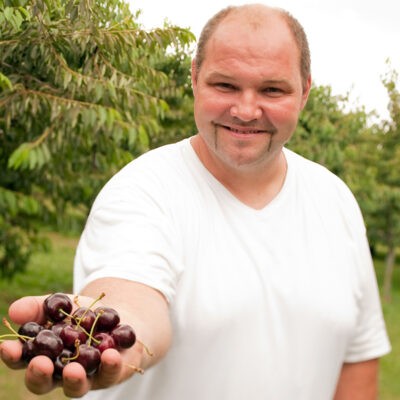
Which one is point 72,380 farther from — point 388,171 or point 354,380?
point 388,171

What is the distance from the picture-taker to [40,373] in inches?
45.1

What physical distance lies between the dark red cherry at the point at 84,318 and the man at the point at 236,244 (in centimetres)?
13

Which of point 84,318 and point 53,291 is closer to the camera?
point 84,318

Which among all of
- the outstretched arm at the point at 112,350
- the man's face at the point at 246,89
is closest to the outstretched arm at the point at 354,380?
the man's face at the point at 246,89

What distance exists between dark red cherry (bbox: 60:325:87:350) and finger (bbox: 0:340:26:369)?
0.09m

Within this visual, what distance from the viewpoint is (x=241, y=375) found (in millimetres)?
1766

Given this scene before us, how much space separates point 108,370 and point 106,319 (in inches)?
4.6

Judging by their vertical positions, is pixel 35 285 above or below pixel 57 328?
below

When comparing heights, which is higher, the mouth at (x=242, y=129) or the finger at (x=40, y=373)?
the mouth at (x=242, y=129)

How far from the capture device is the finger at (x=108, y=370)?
1.19 metres

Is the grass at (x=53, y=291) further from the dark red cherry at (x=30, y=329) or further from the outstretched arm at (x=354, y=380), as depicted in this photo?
the dark red cherry at (x=30, y=329)

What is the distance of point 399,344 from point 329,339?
1173 cm

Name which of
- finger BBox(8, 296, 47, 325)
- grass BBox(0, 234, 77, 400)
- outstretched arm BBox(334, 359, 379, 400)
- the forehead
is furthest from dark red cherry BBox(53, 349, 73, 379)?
grass BBox(0, 234, 77, 400)

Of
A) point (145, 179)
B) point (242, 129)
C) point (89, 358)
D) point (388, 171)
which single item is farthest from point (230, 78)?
point (388, 171)
